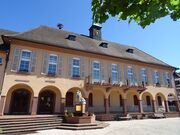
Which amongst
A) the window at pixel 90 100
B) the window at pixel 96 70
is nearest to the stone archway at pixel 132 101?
the window at pixel 90 100

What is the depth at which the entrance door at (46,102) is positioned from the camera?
16703 millimetres

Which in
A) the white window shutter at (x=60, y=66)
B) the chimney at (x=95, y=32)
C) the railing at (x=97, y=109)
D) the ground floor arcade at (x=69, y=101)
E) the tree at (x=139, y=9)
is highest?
the chimney at (x=95, y=32)

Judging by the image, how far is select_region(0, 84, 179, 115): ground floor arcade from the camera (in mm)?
15297

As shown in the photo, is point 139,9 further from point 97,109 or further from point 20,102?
point 97,109

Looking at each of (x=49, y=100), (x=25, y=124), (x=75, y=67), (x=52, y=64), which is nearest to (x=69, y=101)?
(x=49, y=100)

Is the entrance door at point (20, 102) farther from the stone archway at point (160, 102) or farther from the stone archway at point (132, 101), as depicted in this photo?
the stone archway at point (160, 102)

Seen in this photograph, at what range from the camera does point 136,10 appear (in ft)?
10.0

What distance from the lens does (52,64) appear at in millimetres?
16734

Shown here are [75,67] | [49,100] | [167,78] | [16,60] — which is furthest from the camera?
[167,78]

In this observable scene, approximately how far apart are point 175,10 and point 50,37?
55.7ft

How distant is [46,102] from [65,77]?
341 cm

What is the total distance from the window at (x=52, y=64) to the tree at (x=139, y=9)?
45.0ft

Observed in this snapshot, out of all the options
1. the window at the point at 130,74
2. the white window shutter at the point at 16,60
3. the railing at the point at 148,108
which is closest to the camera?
the white window shutter at the point at 16,60

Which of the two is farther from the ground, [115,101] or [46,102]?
[115,101]
